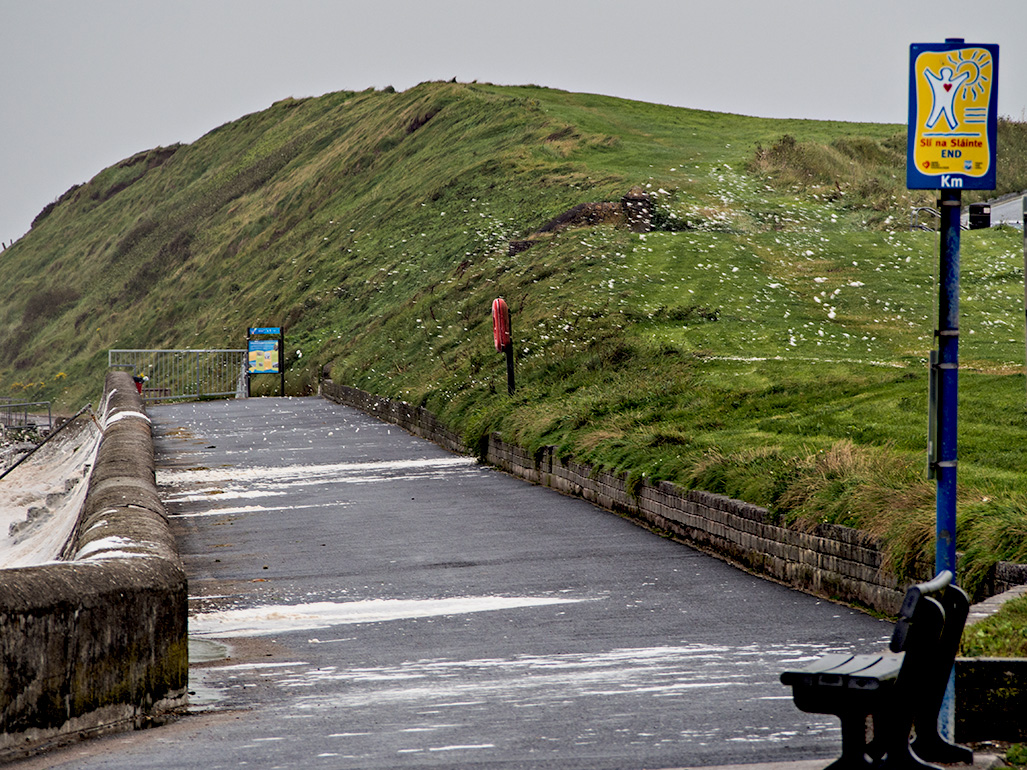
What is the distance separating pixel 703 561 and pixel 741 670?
4.36m

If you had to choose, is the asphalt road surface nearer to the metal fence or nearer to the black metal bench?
the black metal bench

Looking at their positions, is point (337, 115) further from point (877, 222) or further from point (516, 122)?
point (877, 222)

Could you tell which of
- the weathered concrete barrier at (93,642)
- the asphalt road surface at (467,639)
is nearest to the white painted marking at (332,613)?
the asphalt road surface at (467,639)

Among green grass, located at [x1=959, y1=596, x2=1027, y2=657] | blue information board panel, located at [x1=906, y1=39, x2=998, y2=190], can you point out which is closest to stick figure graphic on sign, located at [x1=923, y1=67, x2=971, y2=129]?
blue information board panel, located at [x1=906, y1=39, x2=998, y2=190]

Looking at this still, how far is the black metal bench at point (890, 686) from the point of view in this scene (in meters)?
4.48

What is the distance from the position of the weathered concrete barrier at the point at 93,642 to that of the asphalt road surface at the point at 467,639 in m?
0.21

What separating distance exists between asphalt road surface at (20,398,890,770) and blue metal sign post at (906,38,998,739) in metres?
1.43

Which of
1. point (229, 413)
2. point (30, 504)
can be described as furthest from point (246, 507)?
point (229, 413)

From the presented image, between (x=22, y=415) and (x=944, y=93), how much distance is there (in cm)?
5849

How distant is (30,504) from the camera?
24.5 m

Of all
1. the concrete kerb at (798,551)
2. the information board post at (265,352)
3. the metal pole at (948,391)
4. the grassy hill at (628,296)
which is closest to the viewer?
the concrete kerb at (798,551)

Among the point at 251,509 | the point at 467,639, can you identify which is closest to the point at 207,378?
the point at 251,509

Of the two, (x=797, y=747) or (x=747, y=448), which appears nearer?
(x=797, y=747)

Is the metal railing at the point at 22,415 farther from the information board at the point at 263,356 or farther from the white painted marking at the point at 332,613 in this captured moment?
the white painted marking at the point at 332,613
